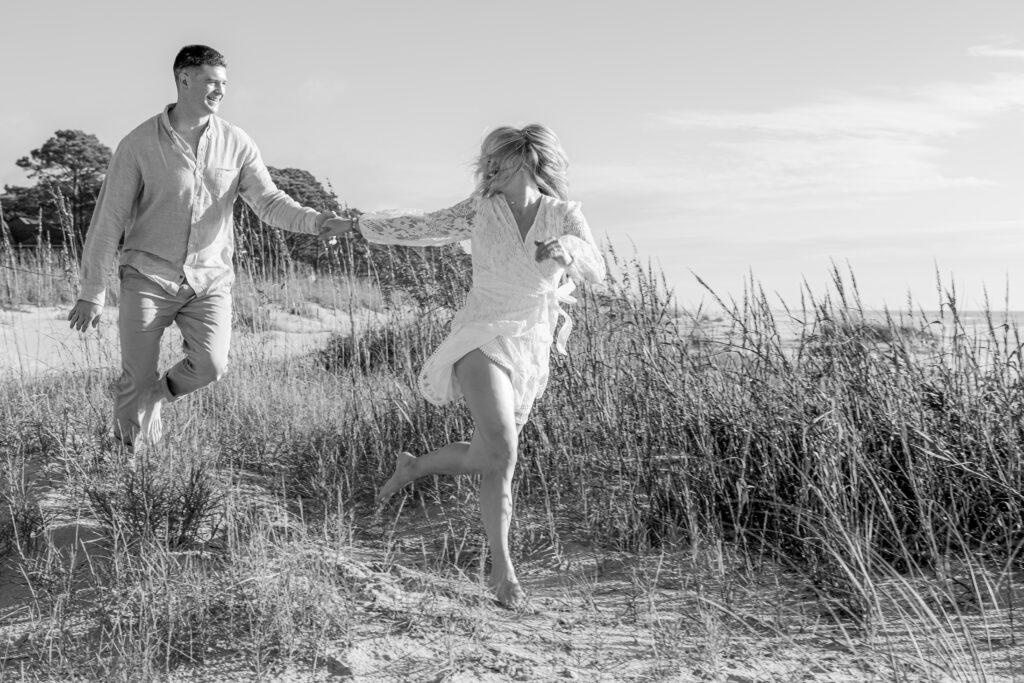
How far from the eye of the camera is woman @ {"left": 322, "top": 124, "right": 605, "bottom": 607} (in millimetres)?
3551

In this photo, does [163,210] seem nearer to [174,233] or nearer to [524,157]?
[174,233]

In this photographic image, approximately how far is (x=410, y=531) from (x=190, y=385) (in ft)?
4.35

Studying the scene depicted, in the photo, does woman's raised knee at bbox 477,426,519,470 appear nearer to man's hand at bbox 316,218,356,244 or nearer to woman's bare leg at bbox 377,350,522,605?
woman's bare leg at bbox 377,350,522,605

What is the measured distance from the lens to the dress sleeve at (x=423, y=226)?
398cm

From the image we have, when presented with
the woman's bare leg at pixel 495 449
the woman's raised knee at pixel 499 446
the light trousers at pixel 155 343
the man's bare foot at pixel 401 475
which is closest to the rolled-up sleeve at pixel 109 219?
the light trousers at pixel 155 343

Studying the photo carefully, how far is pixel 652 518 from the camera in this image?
4340 mm

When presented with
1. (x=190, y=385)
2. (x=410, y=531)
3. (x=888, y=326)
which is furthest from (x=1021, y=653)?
(x=190, y=385)

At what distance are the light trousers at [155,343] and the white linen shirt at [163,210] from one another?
7 centimetres

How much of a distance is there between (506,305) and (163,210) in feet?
6.41

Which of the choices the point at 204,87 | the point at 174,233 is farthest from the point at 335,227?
the point at 204,87

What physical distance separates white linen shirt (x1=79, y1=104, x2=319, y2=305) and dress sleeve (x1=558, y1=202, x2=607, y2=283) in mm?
1585

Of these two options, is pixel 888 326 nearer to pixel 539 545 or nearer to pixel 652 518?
pixel 652 518

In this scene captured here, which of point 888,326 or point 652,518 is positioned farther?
point 888,326

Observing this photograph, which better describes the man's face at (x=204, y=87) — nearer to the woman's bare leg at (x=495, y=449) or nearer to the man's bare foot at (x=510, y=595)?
the woman's bare leg at (x=495, y=449)
